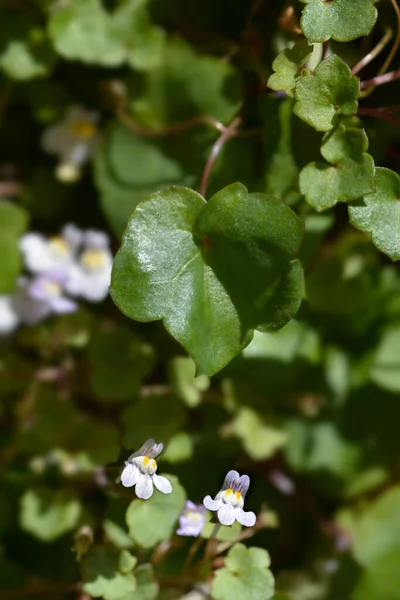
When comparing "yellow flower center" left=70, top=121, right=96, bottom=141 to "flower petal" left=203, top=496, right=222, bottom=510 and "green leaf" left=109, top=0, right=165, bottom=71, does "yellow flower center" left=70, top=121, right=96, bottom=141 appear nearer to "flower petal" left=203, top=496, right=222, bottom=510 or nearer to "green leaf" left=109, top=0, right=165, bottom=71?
"green leaf" left=109, top=0, right=165, bottom=71

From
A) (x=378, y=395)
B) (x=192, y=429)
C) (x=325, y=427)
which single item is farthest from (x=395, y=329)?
(x=192, y=429)

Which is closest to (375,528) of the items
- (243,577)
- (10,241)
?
(243,577)

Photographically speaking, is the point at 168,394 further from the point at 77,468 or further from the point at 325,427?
the point at 325,427

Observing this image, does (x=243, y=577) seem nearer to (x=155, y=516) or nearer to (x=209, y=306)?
(x=155, y=516)

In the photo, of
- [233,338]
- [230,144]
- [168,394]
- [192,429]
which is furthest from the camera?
[192,429]

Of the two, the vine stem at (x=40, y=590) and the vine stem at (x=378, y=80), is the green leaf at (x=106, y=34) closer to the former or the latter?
the vine stem at (x=378, y=80)

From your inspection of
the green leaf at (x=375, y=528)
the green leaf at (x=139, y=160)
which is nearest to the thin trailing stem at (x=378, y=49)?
the green leaf at (x=139, y=160)
